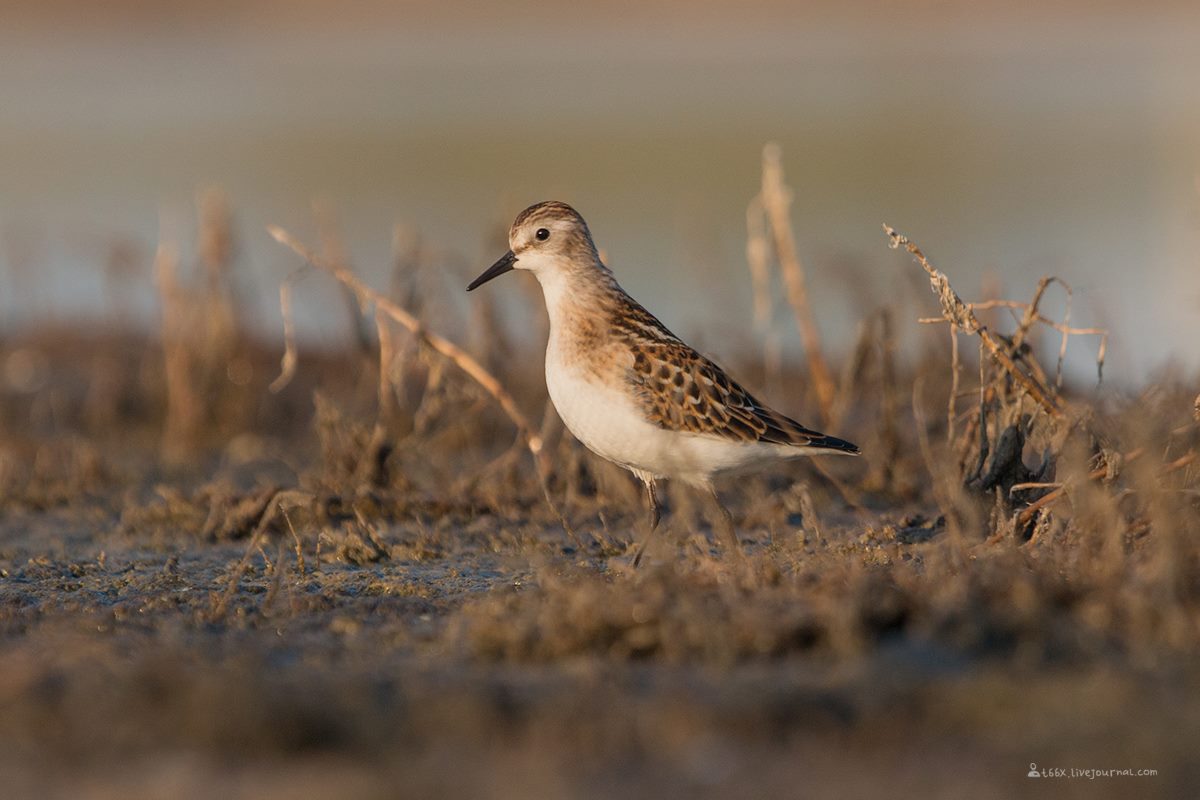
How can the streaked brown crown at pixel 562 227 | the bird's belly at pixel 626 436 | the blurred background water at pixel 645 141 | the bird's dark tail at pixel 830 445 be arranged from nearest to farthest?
1. the bird's belly at pixel 626 436
2. the bird's dark tail at pixel 830 445
3. the streaked brown crown at pixel 562 227
4. the blurred background water at pixel 645 141

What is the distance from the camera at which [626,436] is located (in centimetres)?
593

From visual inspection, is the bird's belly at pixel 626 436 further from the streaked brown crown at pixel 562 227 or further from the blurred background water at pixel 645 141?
the blurred background water at pixel 645 141

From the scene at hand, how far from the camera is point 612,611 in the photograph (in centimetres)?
434

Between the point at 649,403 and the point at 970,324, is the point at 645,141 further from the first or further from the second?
the point at 970,324

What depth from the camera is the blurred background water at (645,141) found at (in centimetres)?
1402

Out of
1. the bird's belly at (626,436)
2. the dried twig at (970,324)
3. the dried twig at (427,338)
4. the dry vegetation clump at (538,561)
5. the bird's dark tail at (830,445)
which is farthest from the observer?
the dried twig at (427,338)

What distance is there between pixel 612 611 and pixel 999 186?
16016mm

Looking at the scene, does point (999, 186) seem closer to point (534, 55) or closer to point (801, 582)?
point (801, 582)

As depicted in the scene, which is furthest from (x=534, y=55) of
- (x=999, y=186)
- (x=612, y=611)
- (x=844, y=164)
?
(x=612, y=611)

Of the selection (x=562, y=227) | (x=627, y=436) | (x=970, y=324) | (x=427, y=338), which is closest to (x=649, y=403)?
(x=627, y=436)

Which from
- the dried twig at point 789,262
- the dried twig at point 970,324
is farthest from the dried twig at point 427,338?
the dried twig at point 970,324

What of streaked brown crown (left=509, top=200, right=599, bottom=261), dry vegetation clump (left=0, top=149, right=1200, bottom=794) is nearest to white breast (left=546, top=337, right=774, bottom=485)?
dry vegetation clump (left=0, top=149, right=1200, bottom=794)

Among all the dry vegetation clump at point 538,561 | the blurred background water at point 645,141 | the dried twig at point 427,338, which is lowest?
the dry vegetation clump at point 538,561

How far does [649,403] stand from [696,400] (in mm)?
220
